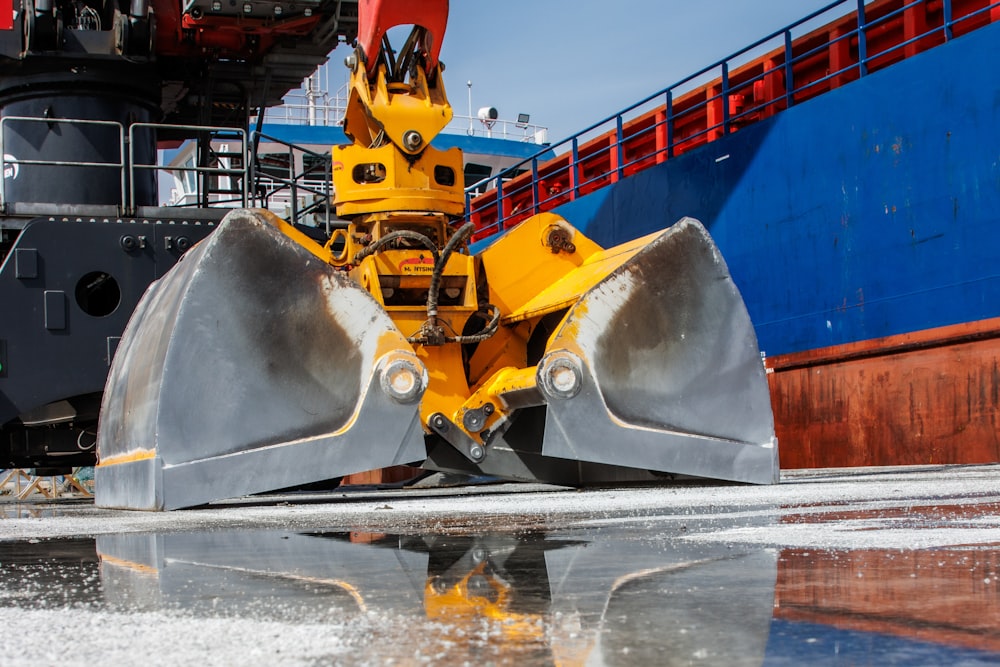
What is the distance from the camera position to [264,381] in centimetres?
528

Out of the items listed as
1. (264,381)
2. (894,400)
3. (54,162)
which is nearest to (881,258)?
(894,400)

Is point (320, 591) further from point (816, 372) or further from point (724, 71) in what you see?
point (724, 71)

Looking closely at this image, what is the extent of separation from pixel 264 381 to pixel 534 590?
329 centimetres

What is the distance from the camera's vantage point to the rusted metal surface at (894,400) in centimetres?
780

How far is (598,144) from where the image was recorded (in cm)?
1623

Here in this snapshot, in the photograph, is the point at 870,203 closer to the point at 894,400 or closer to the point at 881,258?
the point at 881,258

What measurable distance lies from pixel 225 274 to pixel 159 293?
1148mm

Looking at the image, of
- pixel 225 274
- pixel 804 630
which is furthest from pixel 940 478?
pixel 804 630

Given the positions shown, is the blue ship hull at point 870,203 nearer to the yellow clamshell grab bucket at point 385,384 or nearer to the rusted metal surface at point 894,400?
the rusted metal surface at point 894,400

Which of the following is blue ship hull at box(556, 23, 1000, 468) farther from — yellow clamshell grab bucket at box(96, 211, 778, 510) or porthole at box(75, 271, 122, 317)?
porthole at box(75, 271, 122, 317)

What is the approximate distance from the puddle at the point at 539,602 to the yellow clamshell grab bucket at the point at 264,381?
191 centimetres

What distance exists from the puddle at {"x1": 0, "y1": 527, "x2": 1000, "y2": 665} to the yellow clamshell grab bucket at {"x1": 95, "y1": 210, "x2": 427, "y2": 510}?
1.91 meters

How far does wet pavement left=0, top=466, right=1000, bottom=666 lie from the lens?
1.55 m

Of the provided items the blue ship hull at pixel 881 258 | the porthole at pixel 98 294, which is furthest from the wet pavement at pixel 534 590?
the blue ship hull at pixel 881 258
